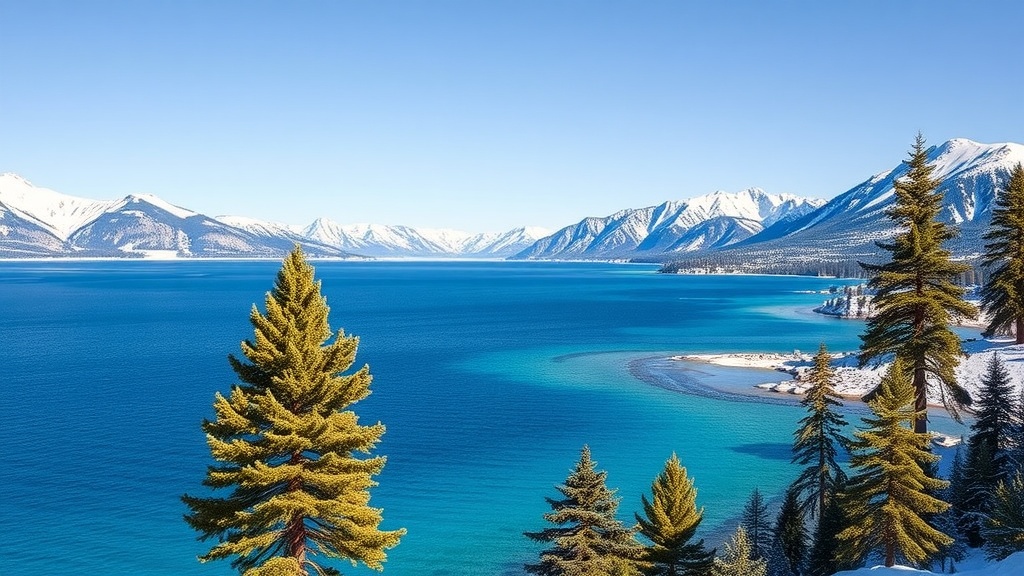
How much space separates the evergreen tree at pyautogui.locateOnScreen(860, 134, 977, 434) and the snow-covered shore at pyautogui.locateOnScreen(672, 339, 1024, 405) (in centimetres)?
1363

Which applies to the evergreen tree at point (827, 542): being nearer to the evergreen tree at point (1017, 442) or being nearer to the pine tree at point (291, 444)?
the evergreen tree at point (1017, 442)

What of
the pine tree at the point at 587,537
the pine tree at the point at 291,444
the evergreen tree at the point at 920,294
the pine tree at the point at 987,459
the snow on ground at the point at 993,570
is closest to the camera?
the pine tree at the point at 291,444

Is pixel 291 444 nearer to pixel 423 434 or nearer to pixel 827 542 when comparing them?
pixel 827 542

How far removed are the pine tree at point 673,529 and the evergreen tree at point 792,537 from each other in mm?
11065

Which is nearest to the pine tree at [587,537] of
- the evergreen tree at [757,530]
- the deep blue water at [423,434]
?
the deep blue water at [423,434]

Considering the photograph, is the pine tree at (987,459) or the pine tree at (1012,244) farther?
the pine tree at (1012,244)

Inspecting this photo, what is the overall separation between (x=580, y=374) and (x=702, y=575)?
63.8 metres

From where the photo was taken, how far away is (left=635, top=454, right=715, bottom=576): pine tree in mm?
25375

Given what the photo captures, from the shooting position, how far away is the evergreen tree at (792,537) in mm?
34562

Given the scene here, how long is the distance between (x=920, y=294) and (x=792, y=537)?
15086 mm

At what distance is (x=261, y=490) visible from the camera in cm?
1808

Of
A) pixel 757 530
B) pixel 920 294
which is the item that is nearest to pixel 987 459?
pixel 757 530

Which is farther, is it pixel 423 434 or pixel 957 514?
pixel 423 434

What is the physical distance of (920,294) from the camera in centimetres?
2869
